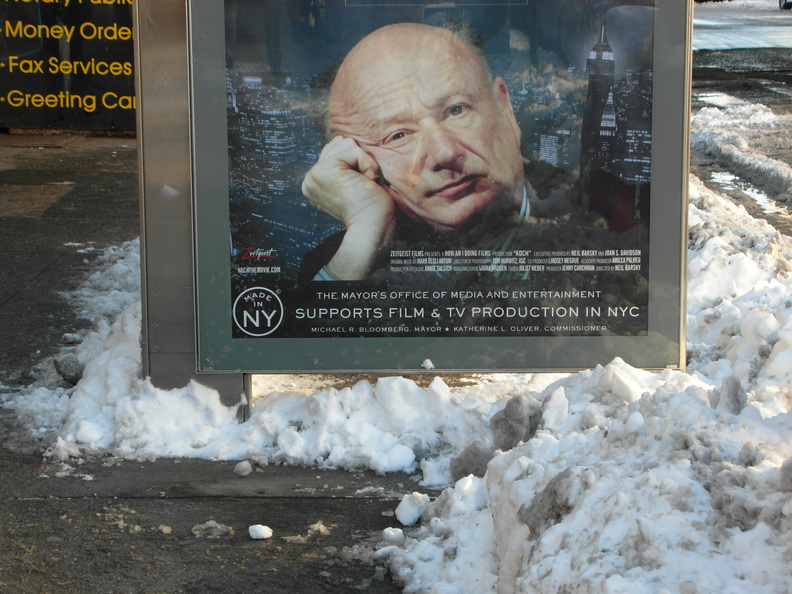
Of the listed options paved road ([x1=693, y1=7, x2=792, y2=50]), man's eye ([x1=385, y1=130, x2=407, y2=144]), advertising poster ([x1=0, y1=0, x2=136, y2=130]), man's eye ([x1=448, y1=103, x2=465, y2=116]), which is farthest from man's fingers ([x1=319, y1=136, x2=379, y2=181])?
paved road ([x1=693, y1=7, x2=792, y2=50])

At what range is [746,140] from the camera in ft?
37.0

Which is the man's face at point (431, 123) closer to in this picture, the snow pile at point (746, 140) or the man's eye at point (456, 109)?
the man's eye at point (456, 109)

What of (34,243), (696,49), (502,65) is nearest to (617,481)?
(502,65)

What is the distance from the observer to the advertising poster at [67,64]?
12.5 metres

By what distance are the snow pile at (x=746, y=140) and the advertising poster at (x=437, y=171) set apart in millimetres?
4941

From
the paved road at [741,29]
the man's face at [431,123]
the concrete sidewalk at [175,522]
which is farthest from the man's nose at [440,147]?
the paved road at [741,29]

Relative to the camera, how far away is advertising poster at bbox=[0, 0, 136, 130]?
1252cm

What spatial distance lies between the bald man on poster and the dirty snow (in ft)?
2.36

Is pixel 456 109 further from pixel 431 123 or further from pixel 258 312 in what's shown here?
pixel 258 312

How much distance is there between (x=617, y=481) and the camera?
2.97m

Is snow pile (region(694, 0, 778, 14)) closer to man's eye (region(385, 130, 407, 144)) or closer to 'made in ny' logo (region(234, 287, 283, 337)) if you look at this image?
man's eye (region(385, 130, 407, 144))

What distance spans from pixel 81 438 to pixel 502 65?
251 cm

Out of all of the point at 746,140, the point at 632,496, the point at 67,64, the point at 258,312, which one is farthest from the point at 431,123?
the point at 67,64

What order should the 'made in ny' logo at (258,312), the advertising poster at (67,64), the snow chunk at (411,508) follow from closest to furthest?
1. the snow chunk at (411,508)
2. the 'made in ny' logo at (258,312)
3. the advertising poster at (67,64)
